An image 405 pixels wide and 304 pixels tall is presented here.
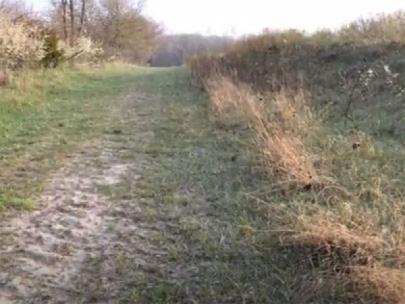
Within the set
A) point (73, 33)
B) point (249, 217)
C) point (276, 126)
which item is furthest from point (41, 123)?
point (73, 33)

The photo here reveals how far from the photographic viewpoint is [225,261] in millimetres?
3641

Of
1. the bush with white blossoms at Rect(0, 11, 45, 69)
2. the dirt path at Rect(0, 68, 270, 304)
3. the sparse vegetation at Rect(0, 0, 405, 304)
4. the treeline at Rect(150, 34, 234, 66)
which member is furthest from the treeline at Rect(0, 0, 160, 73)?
the dirt path at Rect(0, 68, 270, 304)

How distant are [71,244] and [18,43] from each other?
34.4 feet

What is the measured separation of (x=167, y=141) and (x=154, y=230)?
10.6ft

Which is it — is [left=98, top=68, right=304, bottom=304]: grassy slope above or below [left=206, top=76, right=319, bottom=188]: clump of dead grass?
below

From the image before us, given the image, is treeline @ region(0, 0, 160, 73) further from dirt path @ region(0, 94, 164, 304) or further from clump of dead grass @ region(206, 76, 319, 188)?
dirt path @ region(0, 94, 164, 304)

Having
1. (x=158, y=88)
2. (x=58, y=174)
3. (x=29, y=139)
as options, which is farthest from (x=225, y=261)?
(x=158, y=88)

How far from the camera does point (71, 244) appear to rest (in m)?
3.89

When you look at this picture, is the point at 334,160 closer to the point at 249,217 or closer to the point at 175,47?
the point at 249,217

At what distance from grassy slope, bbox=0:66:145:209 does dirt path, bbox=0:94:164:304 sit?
0.94ft

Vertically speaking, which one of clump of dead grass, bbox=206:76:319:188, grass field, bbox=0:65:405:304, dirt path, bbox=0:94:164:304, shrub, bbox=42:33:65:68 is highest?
shrub, bbox=42:33:65:68

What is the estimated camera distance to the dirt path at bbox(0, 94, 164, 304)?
10.7 feet

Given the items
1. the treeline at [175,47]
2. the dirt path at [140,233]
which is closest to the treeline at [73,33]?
the treeline at [175,47]

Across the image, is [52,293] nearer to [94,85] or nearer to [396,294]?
[396,294]
